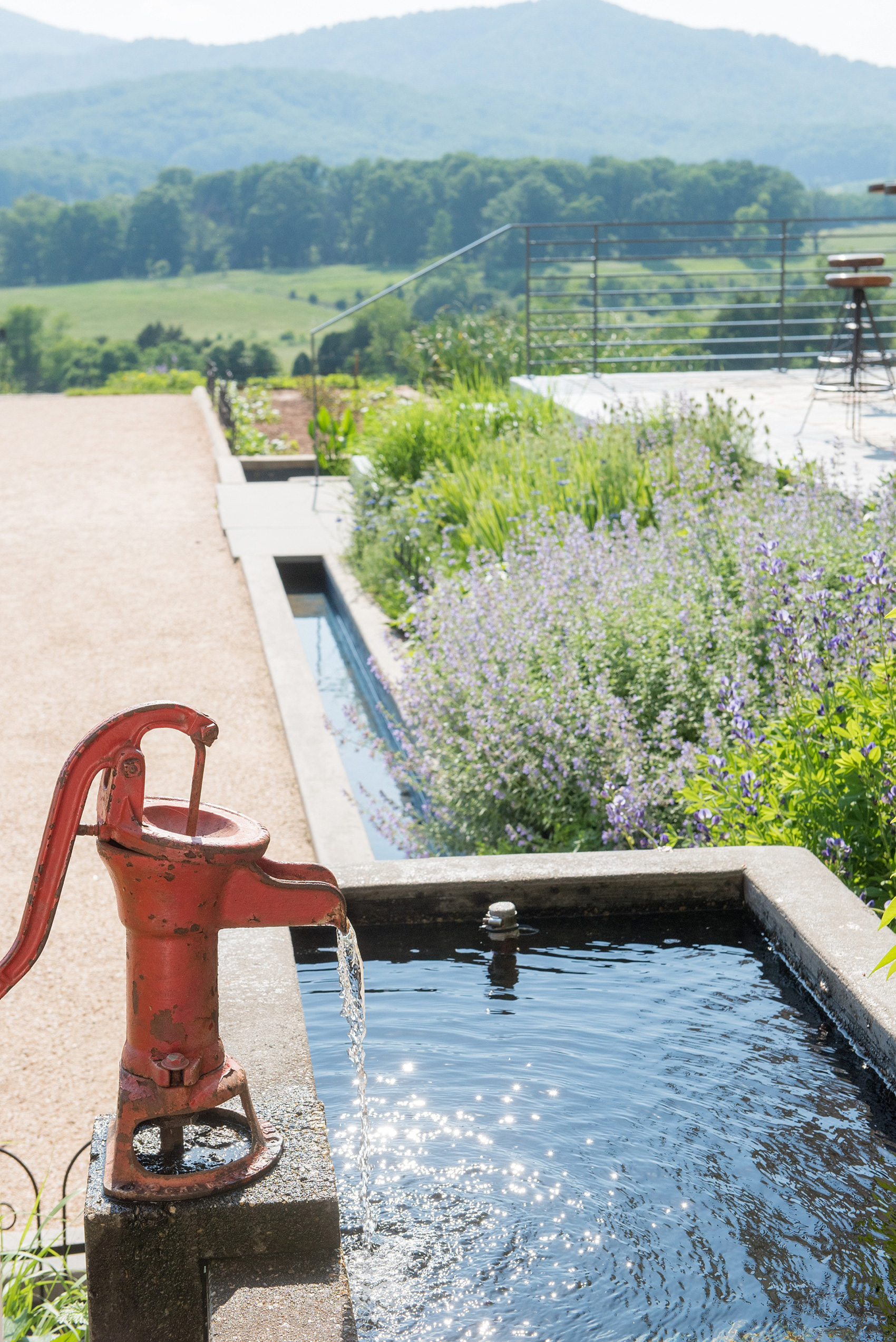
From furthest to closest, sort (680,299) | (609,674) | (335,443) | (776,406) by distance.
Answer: (680,299)
(335,443)
(776,406)
(609,674)

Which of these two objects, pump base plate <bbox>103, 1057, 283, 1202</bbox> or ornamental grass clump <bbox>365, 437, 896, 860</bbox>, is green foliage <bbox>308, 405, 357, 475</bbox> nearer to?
ornamental grass clump <bbox>365, 437, 896, 860</bbox>

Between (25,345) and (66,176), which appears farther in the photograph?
(66,176)

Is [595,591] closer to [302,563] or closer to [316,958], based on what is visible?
[316,958]

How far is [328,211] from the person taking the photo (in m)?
108

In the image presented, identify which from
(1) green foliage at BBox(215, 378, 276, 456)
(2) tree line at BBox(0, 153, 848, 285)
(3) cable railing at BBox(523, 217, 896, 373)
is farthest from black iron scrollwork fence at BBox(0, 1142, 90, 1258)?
(2) tree line at BBox(0, 153, 848, 285)

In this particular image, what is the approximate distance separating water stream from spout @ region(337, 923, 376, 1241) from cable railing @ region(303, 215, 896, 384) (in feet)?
20.6

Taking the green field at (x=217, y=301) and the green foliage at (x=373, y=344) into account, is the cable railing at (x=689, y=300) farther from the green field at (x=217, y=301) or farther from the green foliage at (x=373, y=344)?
the green field at (x=217, y=301)

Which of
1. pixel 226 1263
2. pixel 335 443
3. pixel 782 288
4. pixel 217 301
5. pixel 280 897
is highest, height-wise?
pixel 782 288

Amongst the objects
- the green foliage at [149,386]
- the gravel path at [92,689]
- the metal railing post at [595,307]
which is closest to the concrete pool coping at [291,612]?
the gravel path at [92,689]

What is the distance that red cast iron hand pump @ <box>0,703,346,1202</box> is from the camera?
4.22 feet

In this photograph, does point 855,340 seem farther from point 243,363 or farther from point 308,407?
point 243,363

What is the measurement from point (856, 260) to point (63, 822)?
9.84 meters

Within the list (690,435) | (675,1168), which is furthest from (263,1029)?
(690,435)

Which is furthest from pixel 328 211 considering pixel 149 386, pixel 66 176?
pixel 149 386
